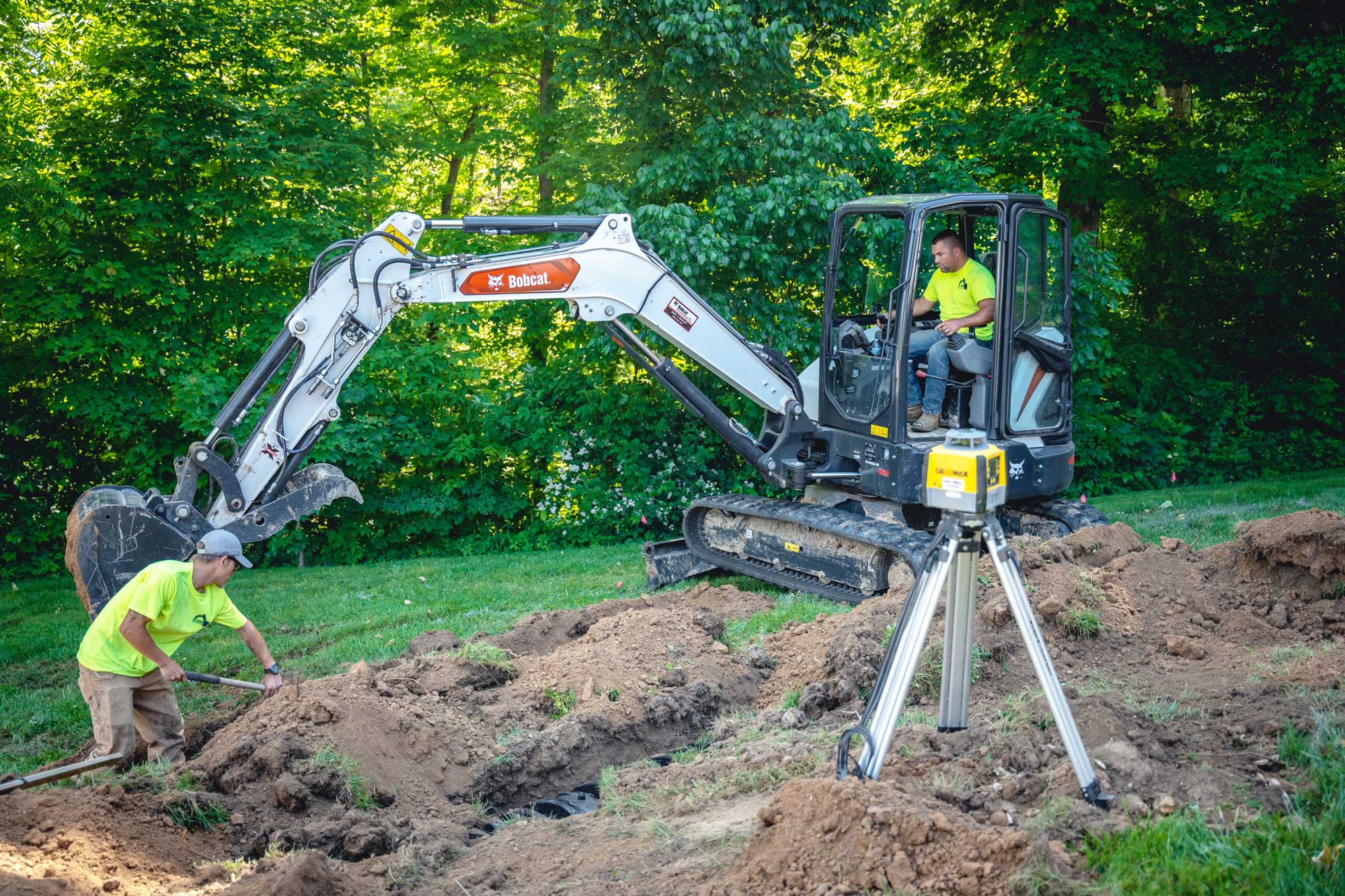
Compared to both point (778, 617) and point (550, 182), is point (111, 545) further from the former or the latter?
point (550, 182)

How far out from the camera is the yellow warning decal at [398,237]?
743cm

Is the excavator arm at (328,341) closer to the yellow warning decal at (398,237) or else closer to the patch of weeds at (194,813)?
the yellow warning decal at (398,237)

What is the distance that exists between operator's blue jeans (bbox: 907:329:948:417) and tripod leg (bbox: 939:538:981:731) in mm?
4017

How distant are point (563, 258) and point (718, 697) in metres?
3.39

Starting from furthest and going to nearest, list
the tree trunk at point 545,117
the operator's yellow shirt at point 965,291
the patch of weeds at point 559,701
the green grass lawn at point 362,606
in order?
the tree trunk at point 545,117 → the operator's yellow shirt at point 965,291 → the green grass lawn at point 362,606 → the patch of weeds at point 559,701

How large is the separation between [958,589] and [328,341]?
193 inches

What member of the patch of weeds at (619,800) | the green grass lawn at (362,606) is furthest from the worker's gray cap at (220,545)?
the patch of weeds at (619,800)

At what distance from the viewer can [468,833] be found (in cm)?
512

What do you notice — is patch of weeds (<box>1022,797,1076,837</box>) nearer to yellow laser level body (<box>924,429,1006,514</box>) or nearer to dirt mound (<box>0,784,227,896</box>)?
yellow laser level body (<box>924,429,1006,514</box>)

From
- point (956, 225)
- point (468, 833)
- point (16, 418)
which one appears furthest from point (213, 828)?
point (16, 418)

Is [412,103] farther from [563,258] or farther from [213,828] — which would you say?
[213,828]

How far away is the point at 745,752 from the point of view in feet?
17.6

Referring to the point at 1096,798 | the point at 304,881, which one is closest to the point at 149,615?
the point at 304,881

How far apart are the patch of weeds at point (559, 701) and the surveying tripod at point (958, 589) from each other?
2.63 meters
